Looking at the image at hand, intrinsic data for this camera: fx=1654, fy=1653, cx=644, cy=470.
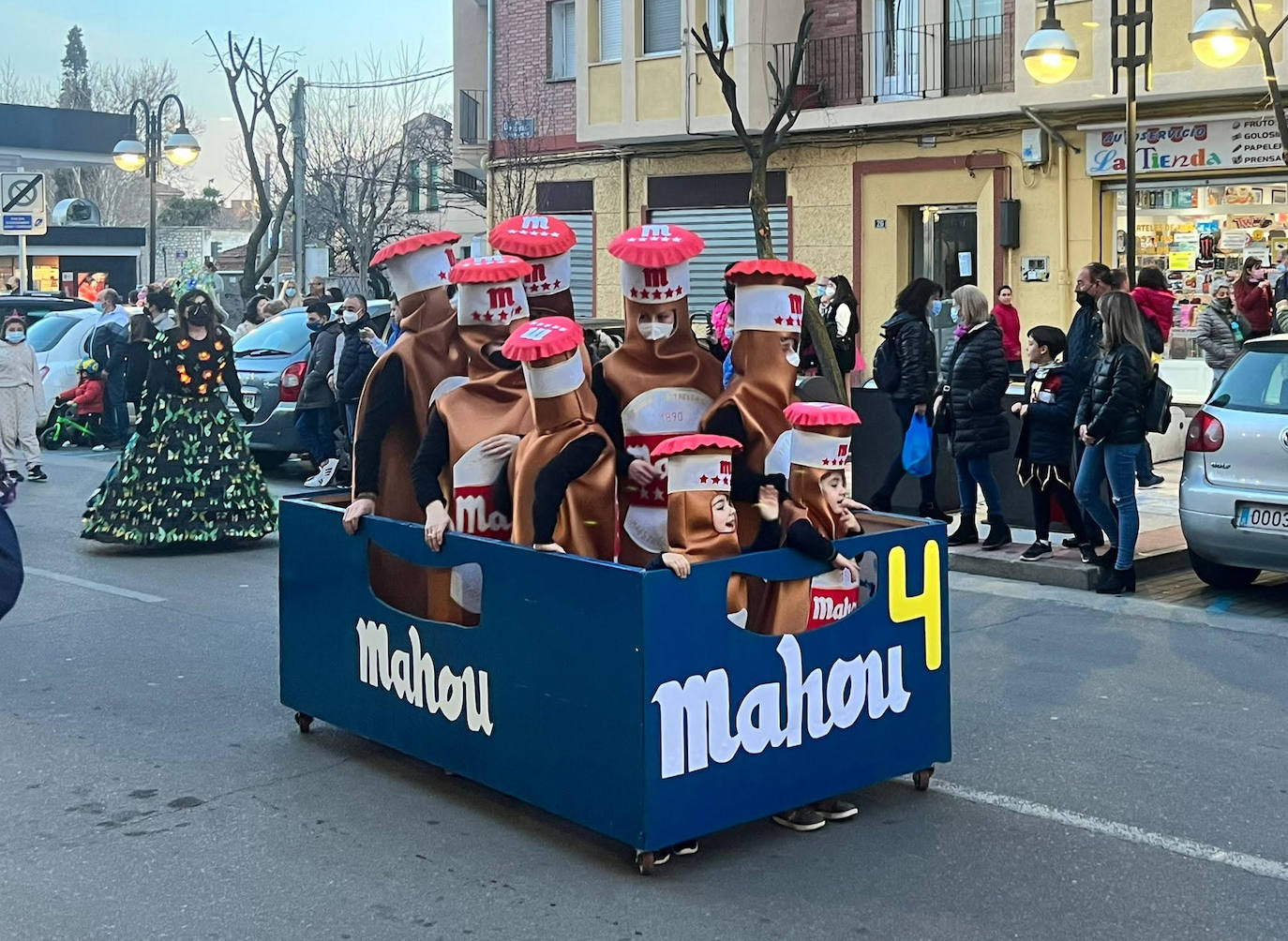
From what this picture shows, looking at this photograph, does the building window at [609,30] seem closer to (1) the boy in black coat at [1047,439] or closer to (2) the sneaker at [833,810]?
(1) the boy in black coat at [1047,439]

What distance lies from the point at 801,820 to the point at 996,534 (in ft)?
18.7

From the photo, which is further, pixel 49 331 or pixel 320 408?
pixel 49 331

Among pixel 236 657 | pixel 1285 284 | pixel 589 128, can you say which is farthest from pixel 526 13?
pixel 236 657

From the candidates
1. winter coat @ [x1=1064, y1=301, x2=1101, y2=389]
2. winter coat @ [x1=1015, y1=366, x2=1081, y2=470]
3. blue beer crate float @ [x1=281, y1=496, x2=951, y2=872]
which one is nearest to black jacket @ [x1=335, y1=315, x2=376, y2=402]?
winter coat @ [x1=1064, y1=301, x2=1101, y2=389]

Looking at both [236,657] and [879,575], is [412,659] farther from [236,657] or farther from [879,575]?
[236,657]

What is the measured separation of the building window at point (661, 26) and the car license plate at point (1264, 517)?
57.6 ft

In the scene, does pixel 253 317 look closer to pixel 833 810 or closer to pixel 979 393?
pixel 979 393

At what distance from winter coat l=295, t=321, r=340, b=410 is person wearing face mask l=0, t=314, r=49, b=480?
267cm

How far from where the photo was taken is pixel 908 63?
901 inches

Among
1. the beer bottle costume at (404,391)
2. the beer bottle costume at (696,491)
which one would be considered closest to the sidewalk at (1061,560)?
the beer bottle costume at (404,391)

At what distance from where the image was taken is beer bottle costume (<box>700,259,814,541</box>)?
5414mm

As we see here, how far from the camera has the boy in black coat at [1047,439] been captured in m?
9.94

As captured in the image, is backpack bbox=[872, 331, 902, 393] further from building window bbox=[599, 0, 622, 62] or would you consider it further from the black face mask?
building window bbox=[599, 0, 622, 62]

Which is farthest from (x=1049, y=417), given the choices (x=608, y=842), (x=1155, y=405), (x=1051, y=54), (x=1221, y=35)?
(x=1051, y=54)
